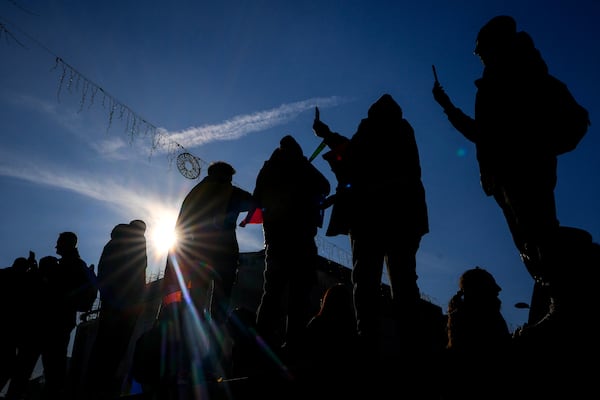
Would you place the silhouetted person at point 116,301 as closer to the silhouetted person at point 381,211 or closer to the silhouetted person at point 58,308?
the silhouetted person at point 58,308

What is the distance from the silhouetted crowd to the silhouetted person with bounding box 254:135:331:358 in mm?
15

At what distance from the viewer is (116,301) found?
413 cm

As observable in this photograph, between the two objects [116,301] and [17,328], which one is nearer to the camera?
[116,301]

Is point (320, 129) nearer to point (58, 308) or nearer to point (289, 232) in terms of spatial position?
point (289, 232)

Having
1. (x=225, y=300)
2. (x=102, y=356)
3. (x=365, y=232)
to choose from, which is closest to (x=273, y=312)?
(x=225, y=300)

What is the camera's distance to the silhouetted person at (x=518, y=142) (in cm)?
213

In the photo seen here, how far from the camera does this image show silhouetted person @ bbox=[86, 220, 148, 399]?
12.3 feet

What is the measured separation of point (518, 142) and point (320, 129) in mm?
2533

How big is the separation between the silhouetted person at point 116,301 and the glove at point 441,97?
371 centimetres

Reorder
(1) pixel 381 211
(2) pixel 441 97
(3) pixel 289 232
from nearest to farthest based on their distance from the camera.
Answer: (2) pixel 441 97
(1) pixel 381 211
(3) pixel 289 232

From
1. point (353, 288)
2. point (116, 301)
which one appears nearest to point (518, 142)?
point (353, 288)

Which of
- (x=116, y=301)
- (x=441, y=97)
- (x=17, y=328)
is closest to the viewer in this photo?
(x=441, y=97)

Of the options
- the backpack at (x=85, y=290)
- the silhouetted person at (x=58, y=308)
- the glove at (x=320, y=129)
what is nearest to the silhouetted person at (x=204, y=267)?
the glove at (x=320, y=129)

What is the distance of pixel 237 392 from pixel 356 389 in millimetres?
748
